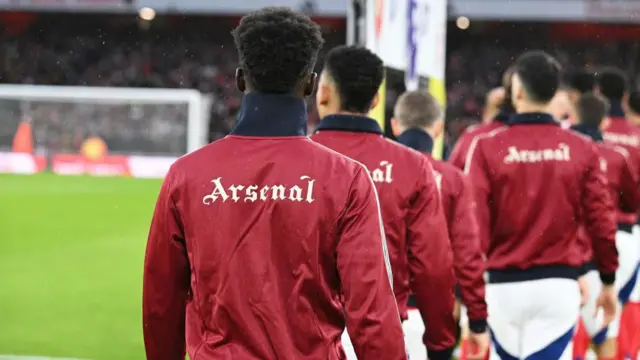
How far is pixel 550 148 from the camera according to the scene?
4.71 m

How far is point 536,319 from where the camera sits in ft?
15.5

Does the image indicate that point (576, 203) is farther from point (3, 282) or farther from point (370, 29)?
point (3, 282)

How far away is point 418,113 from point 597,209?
984 mm

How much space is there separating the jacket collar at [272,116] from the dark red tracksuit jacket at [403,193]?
1.18m

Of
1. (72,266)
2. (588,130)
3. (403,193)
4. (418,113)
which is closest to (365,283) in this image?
(403,193)

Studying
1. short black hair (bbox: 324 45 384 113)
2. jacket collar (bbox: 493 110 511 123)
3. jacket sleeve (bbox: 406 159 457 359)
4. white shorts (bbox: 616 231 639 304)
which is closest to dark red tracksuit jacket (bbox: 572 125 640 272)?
white shorts (bbox: 616 231 639 304)

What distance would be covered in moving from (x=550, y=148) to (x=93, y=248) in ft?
33.4

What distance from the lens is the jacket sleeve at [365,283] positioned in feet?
7.70

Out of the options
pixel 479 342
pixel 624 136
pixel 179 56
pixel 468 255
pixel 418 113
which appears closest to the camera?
pixel 468 255

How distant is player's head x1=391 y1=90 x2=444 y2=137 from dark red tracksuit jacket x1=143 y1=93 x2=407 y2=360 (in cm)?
217

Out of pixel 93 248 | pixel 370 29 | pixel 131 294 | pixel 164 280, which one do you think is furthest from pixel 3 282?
pixel 164 280

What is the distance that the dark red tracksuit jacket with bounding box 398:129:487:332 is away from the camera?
4.29m

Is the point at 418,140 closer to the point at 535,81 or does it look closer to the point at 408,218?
the point at 535,81

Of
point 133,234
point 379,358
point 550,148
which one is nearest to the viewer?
point 379,358
